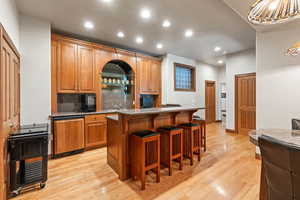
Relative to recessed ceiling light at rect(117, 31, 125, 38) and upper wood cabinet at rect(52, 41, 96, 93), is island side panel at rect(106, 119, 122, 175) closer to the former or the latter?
upper wood cabinet at rect(52, 41, 96, 93)

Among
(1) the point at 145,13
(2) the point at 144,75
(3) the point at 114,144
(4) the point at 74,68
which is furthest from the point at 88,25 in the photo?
(3) the point at 114,144

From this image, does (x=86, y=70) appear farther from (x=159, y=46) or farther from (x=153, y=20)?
(x=159, y=46)

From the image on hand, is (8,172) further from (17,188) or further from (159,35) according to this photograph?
(159,35)

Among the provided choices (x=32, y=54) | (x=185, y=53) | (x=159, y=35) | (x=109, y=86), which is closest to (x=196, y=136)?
(x=159, y=35)

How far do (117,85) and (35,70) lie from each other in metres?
2.28

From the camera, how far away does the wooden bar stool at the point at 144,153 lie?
7.40ft

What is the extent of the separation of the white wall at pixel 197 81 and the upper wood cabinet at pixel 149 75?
0.25 m

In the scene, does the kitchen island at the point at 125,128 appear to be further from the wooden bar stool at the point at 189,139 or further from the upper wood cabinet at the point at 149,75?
the upper wood cabinet at the point at 149,75

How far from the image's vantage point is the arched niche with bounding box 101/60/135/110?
4770 mm

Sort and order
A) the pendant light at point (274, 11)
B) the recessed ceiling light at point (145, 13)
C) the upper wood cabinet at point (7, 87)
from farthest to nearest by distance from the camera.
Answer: the recessed ceiling light at point (145, 13), the upper wood cabinet at point (7, 87), the pendant light at point (274, 11)

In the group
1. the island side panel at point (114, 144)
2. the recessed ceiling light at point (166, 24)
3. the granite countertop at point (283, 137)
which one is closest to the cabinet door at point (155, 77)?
the recessed ceiling light at point (166, 24)

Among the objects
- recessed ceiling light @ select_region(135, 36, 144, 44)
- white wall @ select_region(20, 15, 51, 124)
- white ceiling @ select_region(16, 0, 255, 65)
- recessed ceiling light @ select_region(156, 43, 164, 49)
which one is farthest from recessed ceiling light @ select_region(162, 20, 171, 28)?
white wall @ select_region(20, 15, 51, 124)

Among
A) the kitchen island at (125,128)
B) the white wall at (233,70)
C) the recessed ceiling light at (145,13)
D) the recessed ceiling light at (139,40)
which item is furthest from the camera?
the white wall at (233,70)

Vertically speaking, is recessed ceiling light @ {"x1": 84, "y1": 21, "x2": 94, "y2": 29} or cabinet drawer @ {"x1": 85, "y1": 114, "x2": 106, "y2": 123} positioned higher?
recessed ceiling light @ {"x1": 84, "y1": 21, "x2": 94, "y2": 29}
